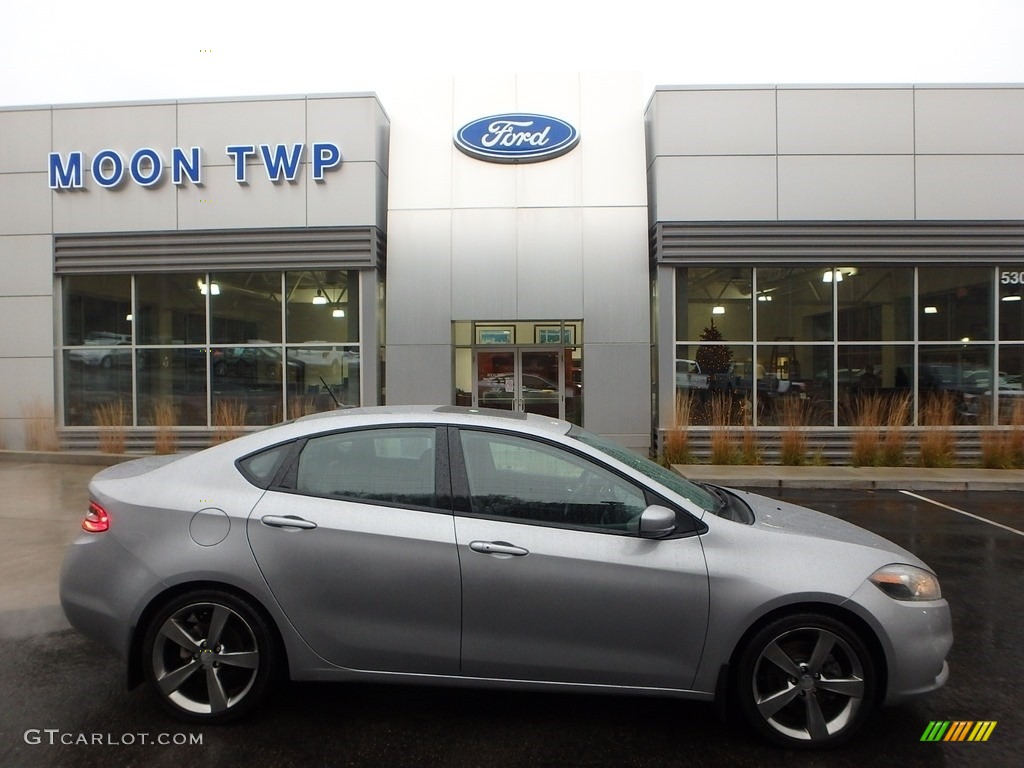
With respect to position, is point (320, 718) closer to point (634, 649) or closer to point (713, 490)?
point (634, 649)

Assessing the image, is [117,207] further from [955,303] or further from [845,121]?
[955,303]

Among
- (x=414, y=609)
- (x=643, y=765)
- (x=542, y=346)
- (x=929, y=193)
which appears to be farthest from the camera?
(x=542, y=346)

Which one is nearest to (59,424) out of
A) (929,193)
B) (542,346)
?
(542,346)

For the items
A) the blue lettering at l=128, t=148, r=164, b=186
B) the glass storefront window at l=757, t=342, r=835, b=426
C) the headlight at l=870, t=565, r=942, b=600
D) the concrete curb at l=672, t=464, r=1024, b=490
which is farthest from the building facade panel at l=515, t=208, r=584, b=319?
the headlight at l=870, t=565, r=942, b=600

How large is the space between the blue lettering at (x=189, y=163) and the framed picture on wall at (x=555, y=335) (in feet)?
24.1

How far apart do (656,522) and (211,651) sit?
2170 millimetres

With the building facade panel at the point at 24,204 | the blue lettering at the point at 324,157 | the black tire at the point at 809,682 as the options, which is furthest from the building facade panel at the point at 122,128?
the black tire at the point at 809,682

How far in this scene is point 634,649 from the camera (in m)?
3.11

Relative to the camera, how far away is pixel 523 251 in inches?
518

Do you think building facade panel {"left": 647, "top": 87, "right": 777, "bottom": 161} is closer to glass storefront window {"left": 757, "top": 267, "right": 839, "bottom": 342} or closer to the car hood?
glass storefront window {"left": 757, "top": 267, "right": 839, "bottom": 342}

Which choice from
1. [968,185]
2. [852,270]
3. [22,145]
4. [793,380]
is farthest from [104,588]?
[968,185]

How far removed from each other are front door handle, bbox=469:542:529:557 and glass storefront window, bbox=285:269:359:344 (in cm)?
1112

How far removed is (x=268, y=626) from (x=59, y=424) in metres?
13.3

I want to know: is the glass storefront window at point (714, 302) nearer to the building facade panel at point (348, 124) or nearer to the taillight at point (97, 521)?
the building facade panel at point (348, 124)
